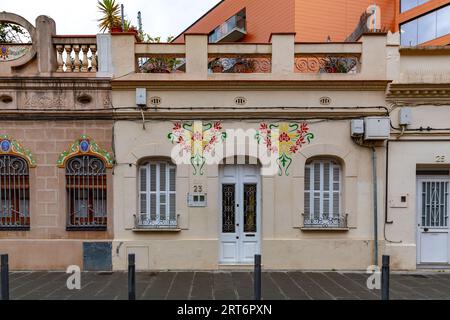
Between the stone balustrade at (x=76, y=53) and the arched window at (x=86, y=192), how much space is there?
2.16 m

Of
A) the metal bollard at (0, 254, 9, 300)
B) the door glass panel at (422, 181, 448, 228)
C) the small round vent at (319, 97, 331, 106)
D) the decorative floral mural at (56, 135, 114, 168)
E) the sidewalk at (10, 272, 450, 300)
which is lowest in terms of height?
the sidewalk at (10, 272, 450, 300)

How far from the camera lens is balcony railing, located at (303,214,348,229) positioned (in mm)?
7238

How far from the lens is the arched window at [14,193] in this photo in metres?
7.22

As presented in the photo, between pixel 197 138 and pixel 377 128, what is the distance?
418 centimetres

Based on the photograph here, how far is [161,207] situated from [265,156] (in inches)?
111

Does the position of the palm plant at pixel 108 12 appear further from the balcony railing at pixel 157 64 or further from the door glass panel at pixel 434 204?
the door glass panel at pixel 434 204

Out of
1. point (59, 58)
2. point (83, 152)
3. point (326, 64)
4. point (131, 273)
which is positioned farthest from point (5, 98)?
point (326, 64)

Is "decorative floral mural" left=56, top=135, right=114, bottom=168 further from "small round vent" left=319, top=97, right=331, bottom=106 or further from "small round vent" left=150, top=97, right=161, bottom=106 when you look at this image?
"small round vent" left=319, top=97, right=331, bottom=106

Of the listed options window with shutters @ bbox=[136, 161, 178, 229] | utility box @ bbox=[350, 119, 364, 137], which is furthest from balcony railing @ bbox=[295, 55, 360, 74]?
window with shutters @ bbox=[136, 161, 178, 229]

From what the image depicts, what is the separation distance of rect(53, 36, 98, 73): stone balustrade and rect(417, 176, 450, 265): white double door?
8521 millimetres

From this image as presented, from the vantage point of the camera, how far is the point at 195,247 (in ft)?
23.3

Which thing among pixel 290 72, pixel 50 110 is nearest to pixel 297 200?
pixel 290 72

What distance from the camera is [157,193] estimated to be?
7.37 m

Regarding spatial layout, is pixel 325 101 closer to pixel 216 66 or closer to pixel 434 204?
pixel 216 66
